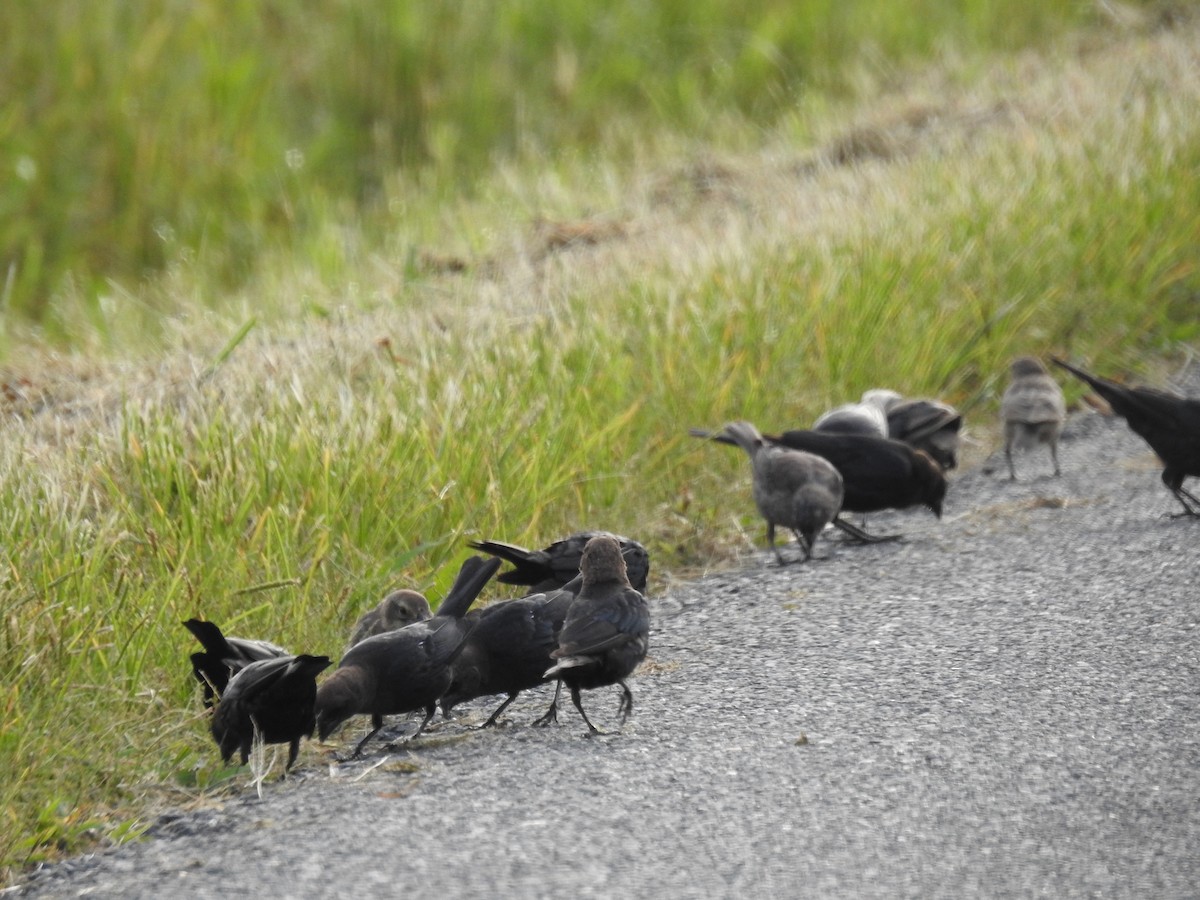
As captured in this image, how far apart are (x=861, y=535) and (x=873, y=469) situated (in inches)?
10.3

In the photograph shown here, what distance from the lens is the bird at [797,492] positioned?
5695 mm

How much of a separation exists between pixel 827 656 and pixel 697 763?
2.98 feet

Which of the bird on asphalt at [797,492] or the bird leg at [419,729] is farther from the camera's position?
the bird on asphalt at [797,492]

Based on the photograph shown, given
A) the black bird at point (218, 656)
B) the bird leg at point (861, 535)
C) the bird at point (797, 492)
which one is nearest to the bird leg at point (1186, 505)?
the bird leg at point (861, 535)

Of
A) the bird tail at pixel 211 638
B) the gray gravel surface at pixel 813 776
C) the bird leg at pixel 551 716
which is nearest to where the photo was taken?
the gray gravel surface at pixel 813 776

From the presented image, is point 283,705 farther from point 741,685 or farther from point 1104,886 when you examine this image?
point 1104,886

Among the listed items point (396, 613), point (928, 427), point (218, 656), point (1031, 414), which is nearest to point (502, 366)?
point (396, 613)

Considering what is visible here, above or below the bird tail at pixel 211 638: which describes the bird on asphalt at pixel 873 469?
below

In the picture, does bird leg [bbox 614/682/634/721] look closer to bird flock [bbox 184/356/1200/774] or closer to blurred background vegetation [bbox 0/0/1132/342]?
bird flock [bbox 184/356/1200/774]

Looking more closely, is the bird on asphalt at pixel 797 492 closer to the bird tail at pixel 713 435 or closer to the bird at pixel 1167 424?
the bird tail at pixel 713 435

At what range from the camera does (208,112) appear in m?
10.4

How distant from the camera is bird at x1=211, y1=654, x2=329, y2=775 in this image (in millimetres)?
3727

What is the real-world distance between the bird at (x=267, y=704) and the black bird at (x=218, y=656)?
0.15 m

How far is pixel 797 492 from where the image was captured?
570cm
